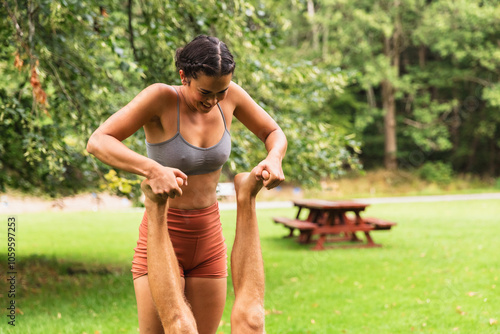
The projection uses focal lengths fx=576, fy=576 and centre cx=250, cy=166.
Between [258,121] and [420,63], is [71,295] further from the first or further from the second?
[420,63]

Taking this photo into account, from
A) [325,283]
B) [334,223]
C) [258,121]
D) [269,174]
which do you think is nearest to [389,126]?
[334,223]

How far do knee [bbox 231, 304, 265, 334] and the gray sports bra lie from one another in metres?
0.58

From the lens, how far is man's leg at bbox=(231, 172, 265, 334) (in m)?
A: 2.22

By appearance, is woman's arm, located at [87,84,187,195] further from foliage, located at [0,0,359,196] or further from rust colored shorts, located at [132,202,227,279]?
foliage, located at [0,0,359,196]

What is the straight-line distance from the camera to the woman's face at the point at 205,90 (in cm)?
216

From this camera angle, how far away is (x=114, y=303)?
7.23 meters

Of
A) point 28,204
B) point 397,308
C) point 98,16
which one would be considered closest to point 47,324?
point 98,16

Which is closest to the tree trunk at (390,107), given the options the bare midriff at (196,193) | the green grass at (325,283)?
the green grass at (325,283)

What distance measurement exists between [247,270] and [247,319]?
7.3 inches

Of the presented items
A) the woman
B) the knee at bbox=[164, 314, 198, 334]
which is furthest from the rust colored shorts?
the knee at bbox=[164, 314, 198, 334]

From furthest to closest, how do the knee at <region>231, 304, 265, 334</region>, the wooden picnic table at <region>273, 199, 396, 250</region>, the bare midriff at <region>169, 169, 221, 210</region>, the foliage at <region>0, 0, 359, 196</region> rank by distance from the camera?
the wooden picnic table at <region>273, 199, 396, 250</region> < the foliage at <region>0, 0, 359, 196</region> < the bare midriff at <region>169, 169, 221, 210</region> < the knee at <region>231, 304, 265, 334</region>

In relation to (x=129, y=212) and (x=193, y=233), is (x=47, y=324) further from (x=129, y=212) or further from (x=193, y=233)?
(x=129, y=212)

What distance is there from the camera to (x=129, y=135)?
2.17 metres

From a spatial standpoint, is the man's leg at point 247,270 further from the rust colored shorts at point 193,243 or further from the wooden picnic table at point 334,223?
the wooden picnic table at point 334,223
